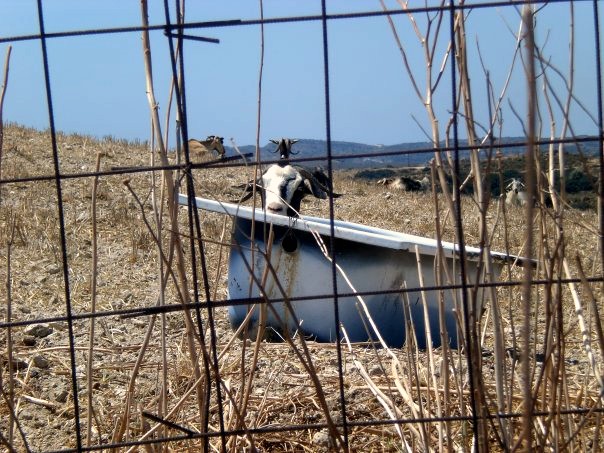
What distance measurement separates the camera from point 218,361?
7.75ft

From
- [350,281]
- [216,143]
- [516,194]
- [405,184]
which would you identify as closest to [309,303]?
[350,281]

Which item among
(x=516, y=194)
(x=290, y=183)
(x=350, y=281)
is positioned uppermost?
(x=290, y=183)

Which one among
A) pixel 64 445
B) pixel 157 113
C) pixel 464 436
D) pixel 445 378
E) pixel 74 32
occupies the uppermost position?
pixel 74 32

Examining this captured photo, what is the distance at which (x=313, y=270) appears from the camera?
12.5 ft

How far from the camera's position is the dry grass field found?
159 centimetres

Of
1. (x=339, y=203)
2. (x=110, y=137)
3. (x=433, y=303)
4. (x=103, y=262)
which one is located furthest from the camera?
(x=110, y=137)

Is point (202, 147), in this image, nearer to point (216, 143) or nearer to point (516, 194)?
point (216, 143)

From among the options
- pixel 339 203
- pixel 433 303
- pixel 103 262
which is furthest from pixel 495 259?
pixel 339 203

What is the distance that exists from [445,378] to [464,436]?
0.48 ft

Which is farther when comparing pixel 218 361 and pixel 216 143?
pixel 216 143

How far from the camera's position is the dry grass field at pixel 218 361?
62.5 inches

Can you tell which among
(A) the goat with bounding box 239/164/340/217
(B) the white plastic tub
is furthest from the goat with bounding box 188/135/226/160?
(B) the white plastic tub

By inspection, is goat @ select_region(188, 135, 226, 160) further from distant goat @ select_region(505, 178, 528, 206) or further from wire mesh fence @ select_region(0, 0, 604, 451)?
wire mesh fence @ select_region(0, 0, 604, 451)

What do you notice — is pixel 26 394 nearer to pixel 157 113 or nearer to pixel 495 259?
pixel 157 113
